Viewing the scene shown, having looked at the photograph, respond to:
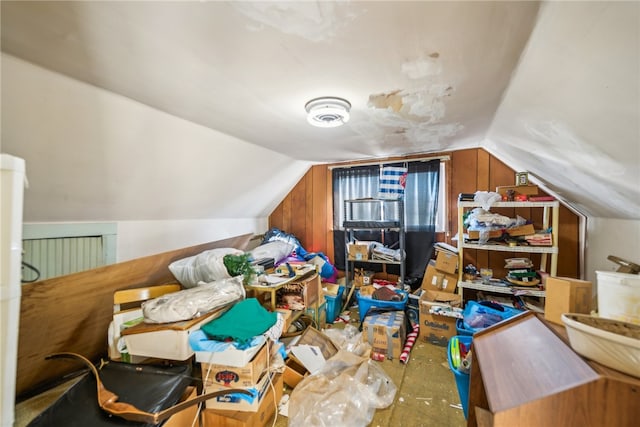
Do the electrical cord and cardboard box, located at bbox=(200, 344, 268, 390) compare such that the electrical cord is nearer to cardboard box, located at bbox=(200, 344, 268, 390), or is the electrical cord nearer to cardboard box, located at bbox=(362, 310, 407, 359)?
cardboard box, located at bbox=(200, 344, 268, 390)

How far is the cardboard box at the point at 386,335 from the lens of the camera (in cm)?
221

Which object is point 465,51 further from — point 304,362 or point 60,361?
point 60,361

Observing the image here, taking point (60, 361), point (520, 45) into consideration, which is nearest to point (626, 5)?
point (520, 45)

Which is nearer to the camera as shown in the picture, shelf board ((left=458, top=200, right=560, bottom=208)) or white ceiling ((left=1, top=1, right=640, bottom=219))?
white ceiling ((left=1, top=1, right=640, bottom=219))

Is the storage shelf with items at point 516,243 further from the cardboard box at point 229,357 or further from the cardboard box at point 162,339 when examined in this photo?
the cardboard box at point 162,339

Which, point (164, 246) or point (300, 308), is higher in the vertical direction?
point (164, 246)

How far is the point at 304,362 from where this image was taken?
187cm

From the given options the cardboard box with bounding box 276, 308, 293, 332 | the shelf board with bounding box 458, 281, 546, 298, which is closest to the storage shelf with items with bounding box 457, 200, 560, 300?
the shelf board with bounding box 458, 281, 546, 298

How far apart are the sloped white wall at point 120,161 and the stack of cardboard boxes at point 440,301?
7.34 feet

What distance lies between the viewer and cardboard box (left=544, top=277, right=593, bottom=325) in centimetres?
93

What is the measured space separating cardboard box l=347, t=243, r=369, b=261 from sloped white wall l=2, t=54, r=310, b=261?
1453mm

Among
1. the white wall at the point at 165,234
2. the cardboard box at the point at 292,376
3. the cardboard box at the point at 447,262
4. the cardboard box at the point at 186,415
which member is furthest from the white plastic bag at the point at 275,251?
the cardboard box at the point at 447,262

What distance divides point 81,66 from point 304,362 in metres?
2.18

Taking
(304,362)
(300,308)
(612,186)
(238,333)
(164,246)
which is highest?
(612,186)
